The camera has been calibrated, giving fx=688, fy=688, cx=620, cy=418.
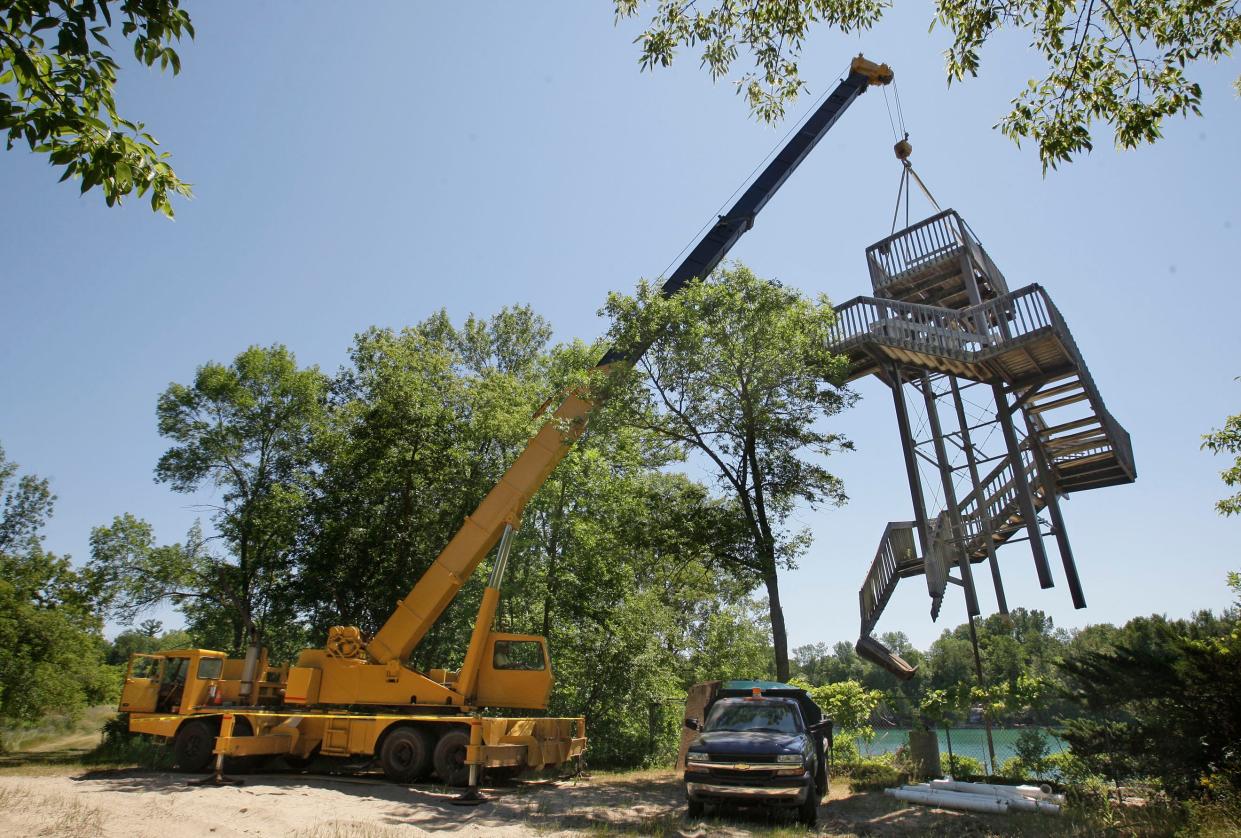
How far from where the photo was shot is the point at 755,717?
10.4 meters

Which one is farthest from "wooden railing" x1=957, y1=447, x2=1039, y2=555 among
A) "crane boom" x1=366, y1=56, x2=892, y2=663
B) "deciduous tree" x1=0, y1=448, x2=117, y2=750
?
"deciduous tree" x1=0, y1=448, x2=117, y2=750

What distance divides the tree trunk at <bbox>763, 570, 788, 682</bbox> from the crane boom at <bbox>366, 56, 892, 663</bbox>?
5229mm

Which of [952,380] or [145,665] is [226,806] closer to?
[145,665]

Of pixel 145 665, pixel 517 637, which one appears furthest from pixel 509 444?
pixel 145 665

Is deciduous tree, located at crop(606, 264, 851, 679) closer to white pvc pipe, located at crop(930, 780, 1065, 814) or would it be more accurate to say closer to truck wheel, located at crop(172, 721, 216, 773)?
white pvc pipe, located at crop(930, 780, 1065, 814)

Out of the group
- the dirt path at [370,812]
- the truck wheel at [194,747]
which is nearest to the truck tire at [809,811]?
the dirt path at [370,812]

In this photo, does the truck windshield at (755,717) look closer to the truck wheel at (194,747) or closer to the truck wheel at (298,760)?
the truck wheel at (298,760)

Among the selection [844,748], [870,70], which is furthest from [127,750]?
[870,70]

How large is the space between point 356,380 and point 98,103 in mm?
23053

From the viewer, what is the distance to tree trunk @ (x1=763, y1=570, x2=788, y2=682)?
14164 millimetres

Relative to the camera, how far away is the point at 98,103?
181 inches

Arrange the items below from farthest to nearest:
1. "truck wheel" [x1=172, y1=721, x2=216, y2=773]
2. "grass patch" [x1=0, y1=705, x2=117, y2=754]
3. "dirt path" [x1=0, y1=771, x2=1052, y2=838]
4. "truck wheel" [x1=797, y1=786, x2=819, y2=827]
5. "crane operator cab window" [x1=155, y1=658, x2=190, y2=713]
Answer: "grass patch" [x1=0, y1=705, x2=117, y2=754], "crane operator cab window" [x1=155, y1=658, x2=190, y2=713], "truck wheel" [x1=172, y1=721, x2=216, y2=773], "truck wheel" [x1=797, y1=786, x2=819, y2=827], "dirt path" [x1=0, y1=771, x2=1052, y2=838]

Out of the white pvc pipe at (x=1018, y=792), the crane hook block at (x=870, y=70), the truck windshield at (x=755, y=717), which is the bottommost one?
the white pvc pipe at (x=1018, y=792)

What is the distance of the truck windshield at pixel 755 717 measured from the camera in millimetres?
10102
